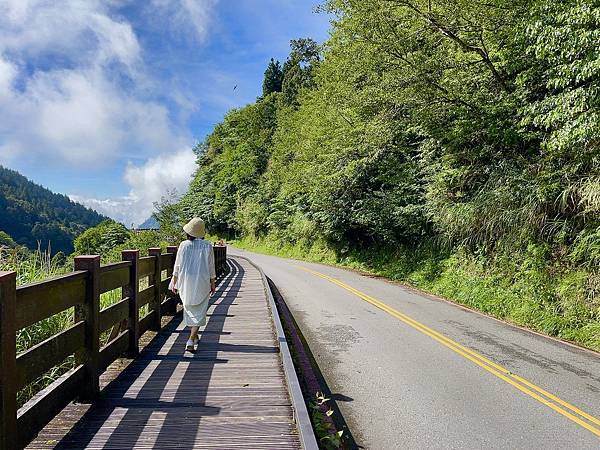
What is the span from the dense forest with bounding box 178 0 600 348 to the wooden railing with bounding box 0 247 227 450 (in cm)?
796

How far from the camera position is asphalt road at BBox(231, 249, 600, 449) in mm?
4520

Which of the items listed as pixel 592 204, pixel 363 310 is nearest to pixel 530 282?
pixel 592 204

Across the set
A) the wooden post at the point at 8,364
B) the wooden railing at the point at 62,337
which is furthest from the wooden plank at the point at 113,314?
the wooden post at the point at 8,364

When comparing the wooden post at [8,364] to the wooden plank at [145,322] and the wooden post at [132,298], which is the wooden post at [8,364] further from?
the wooden plank at [145,322]

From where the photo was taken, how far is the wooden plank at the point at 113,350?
14.8 feet

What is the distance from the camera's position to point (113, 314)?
4.85m

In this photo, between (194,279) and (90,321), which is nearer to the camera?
(90,321)

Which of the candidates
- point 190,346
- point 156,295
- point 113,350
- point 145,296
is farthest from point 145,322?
point 113,350

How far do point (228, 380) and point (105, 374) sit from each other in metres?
1.36

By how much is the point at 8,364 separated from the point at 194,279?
319 centimetres

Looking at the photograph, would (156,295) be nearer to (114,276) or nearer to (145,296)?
(145,296)

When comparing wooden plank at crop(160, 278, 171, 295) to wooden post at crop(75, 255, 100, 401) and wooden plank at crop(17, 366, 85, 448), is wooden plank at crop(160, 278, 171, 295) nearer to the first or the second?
wooden post at crop(75, 255, 100, 401)

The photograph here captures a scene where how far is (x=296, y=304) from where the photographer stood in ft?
40.4

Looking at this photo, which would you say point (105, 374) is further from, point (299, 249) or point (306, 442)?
point (299, 249)
